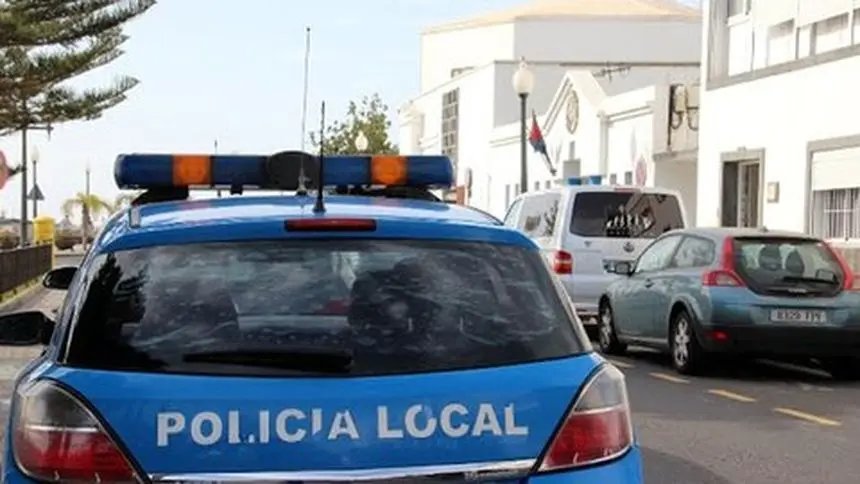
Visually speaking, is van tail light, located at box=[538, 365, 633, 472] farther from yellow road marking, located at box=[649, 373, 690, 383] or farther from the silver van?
the silver van

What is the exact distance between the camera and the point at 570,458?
147 inches

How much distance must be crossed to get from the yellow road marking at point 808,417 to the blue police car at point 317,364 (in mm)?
6878

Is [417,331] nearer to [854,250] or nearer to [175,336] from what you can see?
[175,336]

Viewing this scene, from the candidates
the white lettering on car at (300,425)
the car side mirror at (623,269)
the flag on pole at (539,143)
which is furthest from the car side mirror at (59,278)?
the flag on pole at (539,143)

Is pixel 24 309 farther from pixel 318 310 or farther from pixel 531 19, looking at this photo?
pixel 531 19

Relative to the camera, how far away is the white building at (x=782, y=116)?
21.1 metres

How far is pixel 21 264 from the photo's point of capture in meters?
25.0

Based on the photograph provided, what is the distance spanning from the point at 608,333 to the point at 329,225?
1189 centimetres

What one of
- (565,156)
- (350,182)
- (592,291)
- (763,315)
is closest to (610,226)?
(592,291)

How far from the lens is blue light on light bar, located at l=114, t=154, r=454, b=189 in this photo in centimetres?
618

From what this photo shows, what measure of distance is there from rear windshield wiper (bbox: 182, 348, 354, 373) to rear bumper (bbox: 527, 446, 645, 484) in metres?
0.61

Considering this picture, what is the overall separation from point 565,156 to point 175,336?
105 ft

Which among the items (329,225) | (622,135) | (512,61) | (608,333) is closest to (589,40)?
(512,61)

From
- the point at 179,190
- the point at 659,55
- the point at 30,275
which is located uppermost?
the point at 659,55
